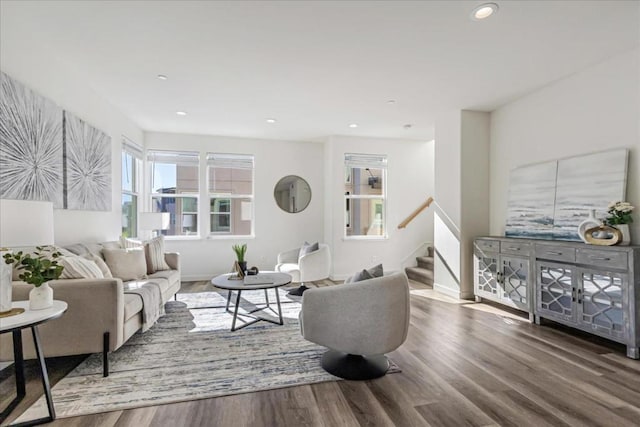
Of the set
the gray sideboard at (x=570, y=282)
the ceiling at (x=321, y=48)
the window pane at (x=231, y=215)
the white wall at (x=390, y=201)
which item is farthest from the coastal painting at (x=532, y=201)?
the window pane at (x=231, y=215)

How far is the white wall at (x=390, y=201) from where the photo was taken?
573 cm

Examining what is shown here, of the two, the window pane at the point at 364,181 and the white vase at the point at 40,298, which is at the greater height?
the window pane at the point at 364,181

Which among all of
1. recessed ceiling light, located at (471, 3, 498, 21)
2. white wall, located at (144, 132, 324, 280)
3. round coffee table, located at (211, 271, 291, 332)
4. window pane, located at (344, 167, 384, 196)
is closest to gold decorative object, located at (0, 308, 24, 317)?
round coffee table, located at (211, 271, 291, 332)

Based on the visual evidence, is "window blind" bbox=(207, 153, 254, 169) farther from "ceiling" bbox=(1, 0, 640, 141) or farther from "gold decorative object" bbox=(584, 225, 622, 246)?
"gold decorative object" bbox=(584, 225, 622, 246)

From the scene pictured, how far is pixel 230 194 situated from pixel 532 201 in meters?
4.77

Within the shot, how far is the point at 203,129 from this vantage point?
17.6ft

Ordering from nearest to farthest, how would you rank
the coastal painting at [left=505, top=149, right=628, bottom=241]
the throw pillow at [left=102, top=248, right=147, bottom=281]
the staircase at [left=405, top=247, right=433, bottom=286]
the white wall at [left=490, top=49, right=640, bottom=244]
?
1. the white wall at [left=490, top=49, right=640, bottom=244]
2. the coastal painting at [left=505, top=149, right=628, bottom=241]
3. the throw pillow at [left=102, top=248, right=147, bottom=281]
4. the staircase at [left=405, top=247, right=433, bottom=286]

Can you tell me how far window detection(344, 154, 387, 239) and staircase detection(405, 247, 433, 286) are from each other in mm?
806

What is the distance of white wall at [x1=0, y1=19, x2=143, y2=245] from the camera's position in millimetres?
2416

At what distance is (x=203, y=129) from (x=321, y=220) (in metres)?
2.74

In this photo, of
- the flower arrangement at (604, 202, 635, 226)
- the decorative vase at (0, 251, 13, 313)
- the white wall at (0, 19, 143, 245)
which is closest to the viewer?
the decorative vase at (0, 251, 13, 313)

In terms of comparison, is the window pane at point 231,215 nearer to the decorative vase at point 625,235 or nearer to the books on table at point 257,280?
the books on table at point 257,280

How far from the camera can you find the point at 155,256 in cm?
391

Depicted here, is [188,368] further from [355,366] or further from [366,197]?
[366,197]
